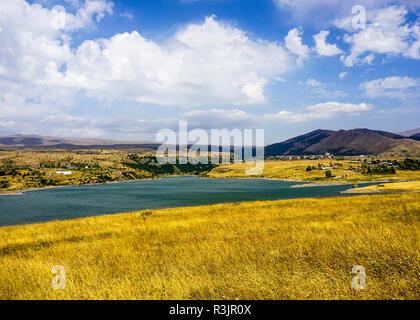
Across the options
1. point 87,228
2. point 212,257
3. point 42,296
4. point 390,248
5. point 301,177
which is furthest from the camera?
point 301,177

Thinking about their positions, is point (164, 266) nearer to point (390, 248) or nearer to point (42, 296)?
point (42, 296)

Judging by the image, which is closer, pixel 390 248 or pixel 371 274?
pixel 371 274

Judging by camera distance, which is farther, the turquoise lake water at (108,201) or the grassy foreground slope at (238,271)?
the turquoise lake water at (108,201)

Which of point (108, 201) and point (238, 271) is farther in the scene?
point (108, 201)

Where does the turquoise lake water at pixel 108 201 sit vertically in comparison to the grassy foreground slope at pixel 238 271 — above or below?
below

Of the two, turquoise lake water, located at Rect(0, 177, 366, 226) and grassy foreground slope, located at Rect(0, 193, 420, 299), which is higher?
grassy foreground slope, located at Rect(0, 193, 420, 299)

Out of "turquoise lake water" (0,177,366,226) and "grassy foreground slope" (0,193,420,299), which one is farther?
"turquoise lake water" (0,177,366,226)

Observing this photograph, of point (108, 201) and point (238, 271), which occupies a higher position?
point (238, 271)

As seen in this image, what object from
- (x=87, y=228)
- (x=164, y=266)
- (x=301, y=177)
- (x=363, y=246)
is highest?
(x=363, y=246)
